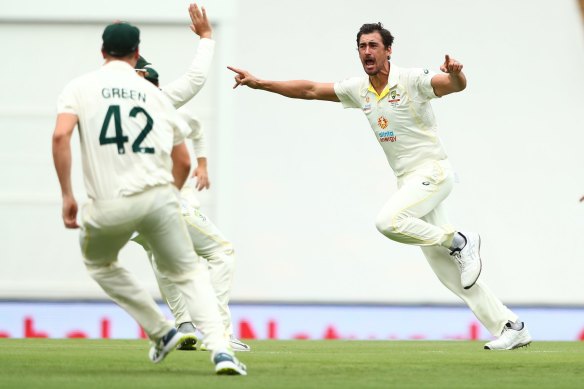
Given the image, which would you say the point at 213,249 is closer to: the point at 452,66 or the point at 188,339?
the point at 188,339

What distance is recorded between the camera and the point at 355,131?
40.2 ft

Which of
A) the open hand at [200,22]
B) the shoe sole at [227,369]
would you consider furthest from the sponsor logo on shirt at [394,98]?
the shoe sole at [227,369]

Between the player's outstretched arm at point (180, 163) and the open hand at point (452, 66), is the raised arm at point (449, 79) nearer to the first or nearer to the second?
the open hand at point (452, 66)

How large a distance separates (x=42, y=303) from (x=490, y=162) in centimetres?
446

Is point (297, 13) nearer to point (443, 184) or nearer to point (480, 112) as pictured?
point (480, 112)

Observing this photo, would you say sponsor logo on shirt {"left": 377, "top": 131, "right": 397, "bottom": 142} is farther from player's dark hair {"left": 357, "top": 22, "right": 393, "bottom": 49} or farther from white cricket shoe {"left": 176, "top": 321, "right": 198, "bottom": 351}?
white cricket shoe {"left": 176, "top": 321, "right": 198, "bottom": 351}

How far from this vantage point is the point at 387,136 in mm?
7633

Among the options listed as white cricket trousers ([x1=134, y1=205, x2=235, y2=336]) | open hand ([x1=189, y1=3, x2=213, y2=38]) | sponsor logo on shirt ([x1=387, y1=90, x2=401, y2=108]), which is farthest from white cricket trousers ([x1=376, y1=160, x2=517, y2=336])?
open hand ([x1=189, y1=3, x2=213, y2=38])

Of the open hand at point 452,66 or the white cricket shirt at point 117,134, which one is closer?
the white cricket shirt at point 117,134

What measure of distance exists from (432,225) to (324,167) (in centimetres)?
480

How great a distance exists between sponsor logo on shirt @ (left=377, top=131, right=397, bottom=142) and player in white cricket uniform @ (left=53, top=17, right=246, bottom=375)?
231 cm

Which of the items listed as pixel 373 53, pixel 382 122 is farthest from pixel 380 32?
pixel 382 122

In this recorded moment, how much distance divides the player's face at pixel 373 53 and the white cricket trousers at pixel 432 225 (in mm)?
648

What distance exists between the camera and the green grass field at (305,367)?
17.3 feet
